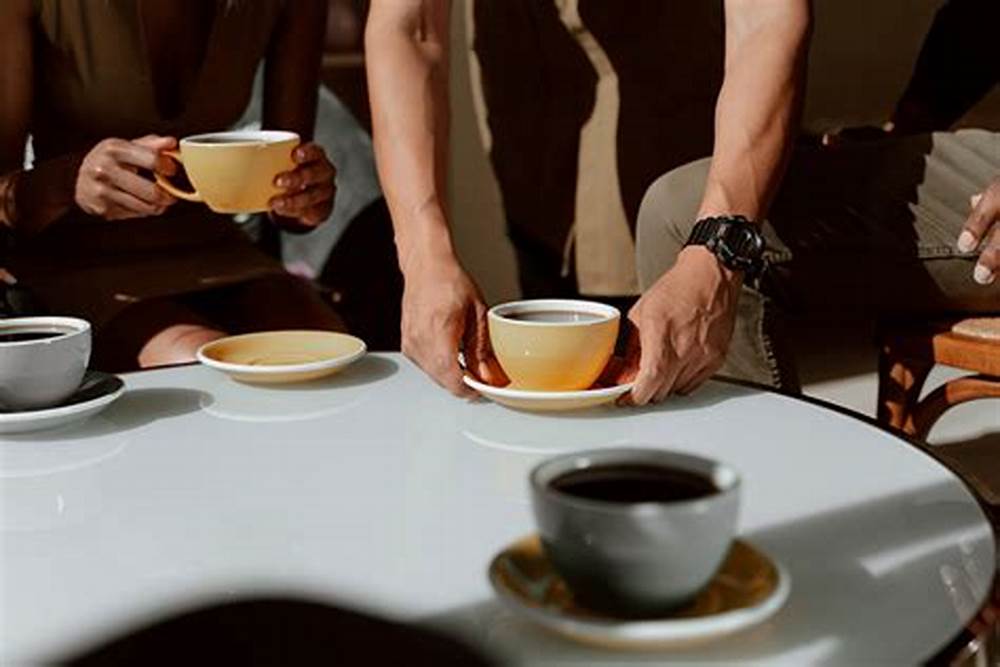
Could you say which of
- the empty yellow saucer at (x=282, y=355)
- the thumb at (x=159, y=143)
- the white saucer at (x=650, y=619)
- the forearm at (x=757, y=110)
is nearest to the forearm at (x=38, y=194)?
the thumb at (x=159, y=143)

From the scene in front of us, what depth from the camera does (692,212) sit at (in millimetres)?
1746

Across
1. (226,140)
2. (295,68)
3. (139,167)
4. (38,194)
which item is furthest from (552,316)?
(295,68)

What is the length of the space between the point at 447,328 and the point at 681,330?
0.21 m

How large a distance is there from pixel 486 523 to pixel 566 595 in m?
0.18

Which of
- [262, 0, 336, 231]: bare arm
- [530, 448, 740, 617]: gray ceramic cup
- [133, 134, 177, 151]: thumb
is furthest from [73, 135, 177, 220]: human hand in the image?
[530, 448, 740, 617]: gray ceramic cup

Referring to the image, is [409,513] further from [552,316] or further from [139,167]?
[139,167]

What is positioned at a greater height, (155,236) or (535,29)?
(535,29)

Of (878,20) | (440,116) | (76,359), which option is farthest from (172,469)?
(878,20)

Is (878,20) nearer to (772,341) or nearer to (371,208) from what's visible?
(371,208)

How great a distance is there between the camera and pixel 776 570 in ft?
2.51

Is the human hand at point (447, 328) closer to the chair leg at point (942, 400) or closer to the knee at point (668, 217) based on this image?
the knee at point (668, 217)

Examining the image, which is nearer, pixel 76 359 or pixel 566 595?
pixel 566 595

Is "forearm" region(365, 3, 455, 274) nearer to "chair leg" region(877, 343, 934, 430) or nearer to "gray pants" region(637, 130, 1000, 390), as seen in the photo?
"gray pants" region(637, 130, 1000, 390)

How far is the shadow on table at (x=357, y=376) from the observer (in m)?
1.27
